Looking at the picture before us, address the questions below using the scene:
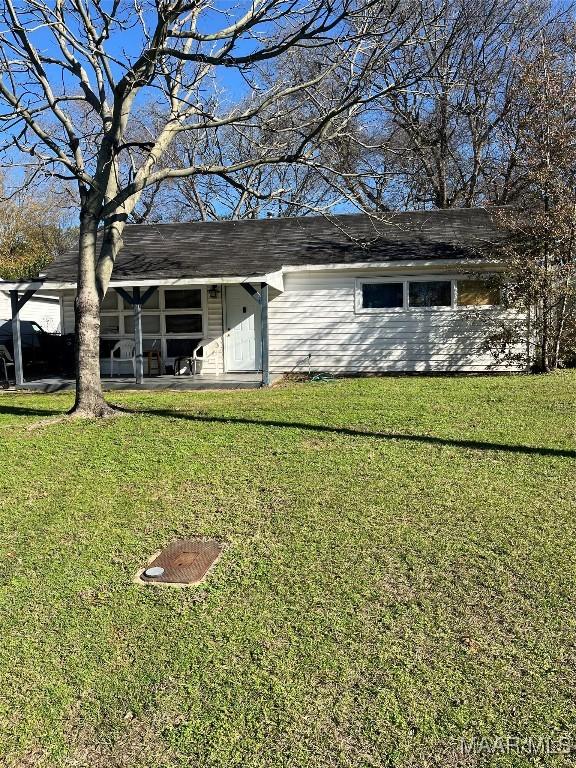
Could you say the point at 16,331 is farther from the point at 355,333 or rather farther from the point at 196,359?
the point at 355,333

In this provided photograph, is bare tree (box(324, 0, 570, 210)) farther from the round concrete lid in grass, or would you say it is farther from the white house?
the round concrete lid in grass

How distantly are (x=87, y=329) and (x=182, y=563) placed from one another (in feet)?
17.4

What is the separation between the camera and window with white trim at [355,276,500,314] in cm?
1350

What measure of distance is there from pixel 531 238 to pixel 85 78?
28.9 ft

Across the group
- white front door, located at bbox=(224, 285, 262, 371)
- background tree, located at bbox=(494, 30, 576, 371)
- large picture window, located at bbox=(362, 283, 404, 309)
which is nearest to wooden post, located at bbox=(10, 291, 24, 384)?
white front door, located at bbox=(224, 285, 262, 371)

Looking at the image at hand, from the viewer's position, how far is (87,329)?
Answer: 28.1ft

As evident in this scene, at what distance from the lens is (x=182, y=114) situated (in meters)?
8.86

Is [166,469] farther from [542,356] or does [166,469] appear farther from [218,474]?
[542,356]

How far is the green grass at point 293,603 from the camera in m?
2.54

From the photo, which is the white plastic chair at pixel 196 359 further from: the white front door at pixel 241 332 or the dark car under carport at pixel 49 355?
the dark car under carport at pixel 49 355

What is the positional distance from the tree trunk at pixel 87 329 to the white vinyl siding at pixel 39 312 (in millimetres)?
13331

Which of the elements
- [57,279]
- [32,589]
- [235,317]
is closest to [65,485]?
[32,589]

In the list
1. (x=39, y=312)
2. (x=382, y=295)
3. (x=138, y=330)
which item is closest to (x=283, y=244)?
(x=382, y=295)

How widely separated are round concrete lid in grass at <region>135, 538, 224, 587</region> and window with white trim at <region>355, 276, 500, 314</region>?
1036 centimetres
